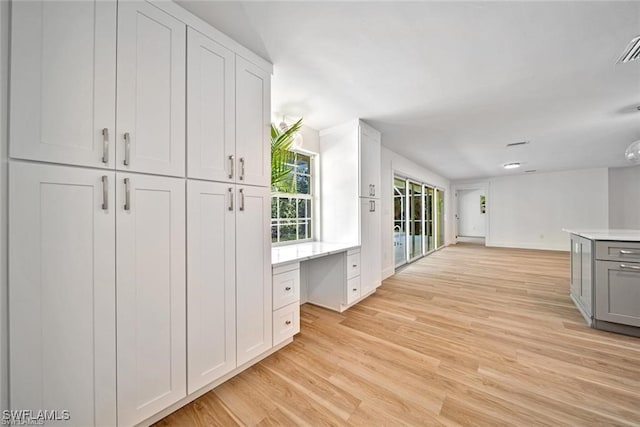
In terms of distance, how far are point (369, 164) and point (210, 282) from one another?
252 cm

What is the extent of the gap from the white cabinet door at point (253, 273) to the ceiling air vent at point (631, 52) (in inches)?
108

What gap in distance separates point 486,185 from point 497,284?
5571 millimetres

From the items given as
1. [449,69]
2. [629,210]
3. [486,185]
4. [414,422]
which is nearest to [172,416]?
[414,422]

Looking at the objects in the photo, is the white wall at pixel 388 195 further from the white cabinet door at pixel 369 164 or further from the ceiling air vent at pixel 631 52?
the ceiling air vent at pixel 631 52

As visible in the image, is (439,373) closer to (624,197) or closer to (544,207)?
(544,207)

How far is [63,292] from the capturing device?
1.02 meters

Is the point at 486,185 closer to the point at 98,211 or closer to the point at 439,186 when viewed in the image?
the point at 439,186

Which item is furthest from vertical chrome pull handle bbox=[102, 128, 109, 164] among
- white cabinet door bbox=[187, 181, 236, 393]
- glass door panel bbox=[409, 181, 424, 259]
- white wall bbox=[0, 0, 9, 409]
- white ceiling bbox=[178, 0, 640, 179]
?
glass door panel bbox=[409, 181, 424, 259]

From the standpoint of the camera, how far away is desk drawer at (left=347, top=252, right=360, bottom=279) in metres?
2.89

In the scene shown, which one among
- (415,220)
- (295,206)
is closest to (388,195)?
(415,220)

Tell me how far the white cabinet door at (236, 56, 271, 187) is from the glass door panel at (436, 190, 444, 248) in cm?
710

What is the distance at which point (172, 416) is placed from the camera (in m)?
1.38

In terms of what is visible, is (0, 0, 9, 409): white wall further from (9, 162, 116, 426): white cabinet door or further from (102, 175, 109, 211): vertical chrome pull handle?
(102, 175, 109, 211): vertical chrome pull handle

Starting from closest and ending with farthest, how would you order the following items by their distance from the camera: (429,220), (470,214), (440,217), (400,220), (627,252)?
1. (627,252)
2. (400,220)
3. (429,220)
4. (440,217)
5. (470,214)
